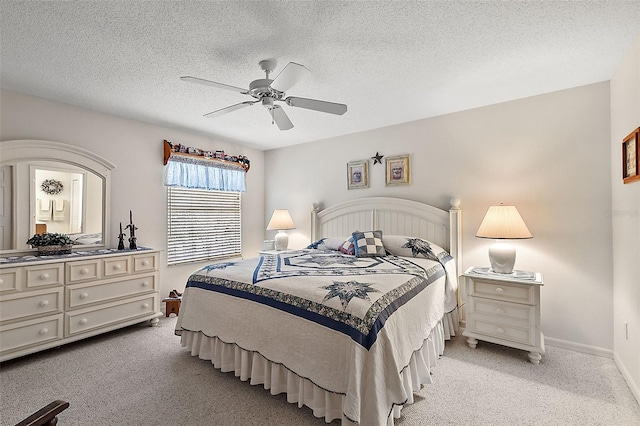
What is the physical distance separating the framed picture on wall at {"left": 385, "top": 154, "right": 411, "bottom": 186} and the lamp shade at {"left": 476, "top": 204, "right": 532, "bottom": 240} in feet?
3.99

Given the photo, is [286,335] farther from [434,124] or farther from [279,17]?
[434,124]

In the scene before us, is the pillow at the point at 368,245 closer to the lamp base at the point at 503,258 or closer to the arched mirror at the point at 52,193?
the lamp base at the point at 503,258

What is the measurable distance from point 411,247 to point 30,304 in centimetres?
365

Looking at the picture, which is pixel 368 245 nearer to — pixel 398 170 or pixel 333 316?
pixel 398 170

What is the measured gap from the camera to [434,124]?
3621 millimetres

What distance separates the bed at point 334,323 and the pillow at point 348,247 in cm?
13

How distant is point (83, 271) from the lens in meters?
2.88

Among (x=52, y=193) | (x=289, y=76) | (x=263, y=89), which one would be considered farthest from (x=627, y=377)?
(x=52, y=193)

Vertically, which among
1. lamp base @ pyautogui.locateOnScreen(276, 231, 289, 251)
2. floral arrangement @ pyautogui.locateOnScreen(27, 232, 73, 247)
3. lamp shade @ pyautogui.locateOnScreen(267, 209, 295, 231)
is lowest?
lamp base @ pyautogui.locateOnScreen(276, 231, 289, 251)

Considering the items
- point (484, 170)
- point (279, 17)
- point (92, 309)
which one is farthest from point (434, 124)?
point (92, 309)

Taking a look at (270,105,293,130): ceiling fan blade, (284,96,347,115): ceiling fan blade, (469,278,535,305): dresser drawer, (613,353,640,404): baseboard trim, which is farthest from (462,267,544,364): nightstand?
(270,105,293,130): ceiling fan blade

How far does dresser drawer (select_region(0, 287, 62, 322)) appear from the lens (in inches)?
96.0

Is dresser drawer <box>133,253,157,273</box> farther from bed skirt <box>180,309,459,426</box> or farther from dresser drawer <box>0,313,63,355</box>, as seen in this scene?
bed skirt <box>180,309,459,426</box>

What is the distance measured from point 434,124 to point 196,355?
143 inches
